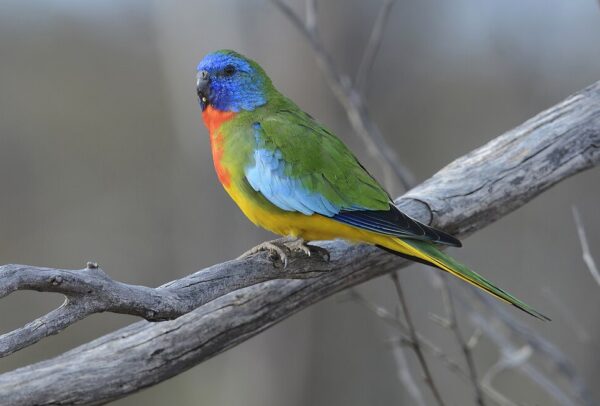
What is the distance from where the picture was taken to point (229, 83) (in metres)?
4.79

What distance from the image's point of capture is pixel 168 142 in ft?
43.3

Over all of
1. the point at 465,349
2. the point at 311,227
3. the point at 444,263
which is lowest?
the point at 465,349

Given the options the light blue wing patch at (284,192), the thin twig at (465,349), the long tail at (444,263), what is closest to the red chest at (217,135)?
the light blue wing patch at (284,192)

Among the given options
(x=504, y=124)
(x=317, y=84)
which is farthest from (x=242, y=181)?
(x=504, y=124)

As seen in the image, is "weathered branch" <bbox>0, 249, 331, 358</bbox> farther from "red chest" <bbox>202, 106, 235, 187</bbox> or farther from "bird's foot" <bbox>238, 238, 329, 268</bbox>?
"red chest" <bbox>202, 106, 235, 187</bbox>

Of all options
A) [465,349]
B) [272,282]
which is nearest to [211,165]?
[272,282]

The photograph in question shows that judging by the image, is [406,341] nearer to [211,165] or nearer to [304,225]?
[304,225]

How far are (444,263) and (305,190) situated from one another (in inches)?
31.2

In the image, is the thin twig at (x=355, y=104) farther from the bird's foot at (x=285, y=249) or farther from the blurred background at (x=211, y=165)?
the blurred background at (x=211, y=165)

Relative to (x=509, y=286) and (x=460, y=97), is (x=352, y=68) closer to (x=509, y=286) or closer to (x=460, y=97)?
(x=509, y=286)

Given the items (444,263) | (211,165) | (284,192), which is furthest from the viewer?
(211,165)

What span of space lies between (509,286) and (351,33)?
149 inches

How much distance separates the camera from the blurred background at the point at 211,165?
840 cm

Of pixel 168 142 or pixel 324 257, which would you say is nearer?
pixel 324 257
